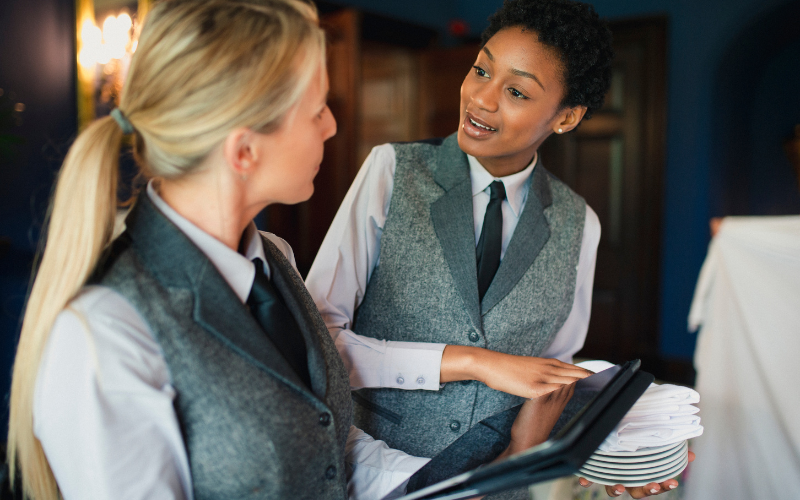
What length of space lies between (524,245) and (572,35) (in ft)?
1.50

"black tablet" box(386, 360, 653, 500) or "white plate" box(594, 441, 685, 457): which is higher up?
"black tablet" box(386, 360, 653, 500)

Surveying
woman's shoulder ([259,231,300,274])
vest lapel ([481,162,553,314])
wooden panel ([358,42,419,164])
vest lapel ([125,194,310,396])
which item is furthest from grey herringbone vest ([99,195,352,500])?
wooden panel ([358,42,419,164])

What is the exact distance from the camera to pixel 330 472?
0.80 metres

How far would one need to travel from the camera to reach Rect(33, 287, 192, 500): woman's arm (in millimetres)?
622

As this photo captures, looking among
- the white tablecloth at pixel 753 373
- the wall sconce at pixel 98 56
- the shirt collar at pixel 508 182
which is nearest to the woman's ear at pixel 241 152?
the shirt collar at pixel 508 182

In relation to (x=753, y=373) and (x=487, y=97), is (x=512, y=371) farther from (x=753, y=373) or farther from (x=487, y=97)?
(x=753, y=373)

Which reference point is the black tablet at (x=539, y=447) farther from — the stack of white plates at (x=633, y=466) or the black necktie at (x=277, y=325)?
the black necktie at (x=277, y=325)

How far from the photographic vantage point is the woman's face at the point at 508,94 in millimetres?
1187

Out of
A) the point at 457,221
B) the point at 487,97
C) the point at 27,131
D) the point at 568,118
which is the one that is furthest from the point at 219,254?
the point at 27,131

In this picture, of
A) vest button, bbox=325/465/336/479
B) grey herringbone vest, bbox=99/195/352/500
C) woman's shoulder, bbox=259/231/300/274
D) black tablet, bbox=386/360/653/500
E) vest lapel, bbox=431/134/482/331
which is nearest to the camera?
black tablet, bbox=386/360/653/500

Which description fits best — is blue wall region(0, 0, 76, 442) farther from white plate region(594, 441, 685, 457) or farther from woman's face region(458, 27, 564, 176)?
white plate region(594, 441, 685, 457)

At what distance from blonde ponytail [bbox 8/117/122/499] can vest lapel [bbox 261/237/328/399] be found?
0.25 m

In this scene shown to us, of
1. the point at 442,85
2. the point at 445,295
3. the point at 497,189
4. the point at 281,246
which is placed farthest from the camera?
the point at 442,85

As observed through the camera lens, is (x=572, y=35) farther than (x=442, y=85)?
No
